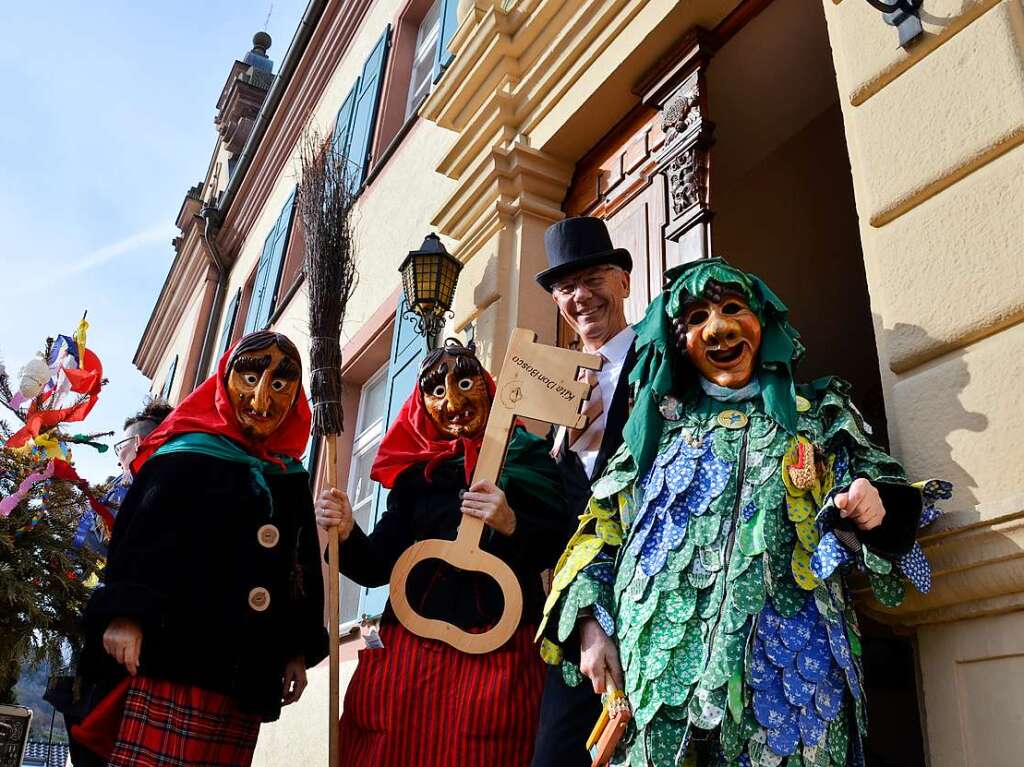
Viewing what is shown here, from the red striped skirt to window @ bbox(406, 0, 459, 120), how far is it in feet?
16.6

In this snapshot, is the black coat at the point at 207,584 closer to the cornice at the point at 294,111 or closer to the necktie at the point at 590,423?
the necktie at the point at 590,423

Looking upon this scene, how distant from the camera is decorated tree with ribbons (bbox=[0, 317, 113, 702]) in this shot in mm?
3043

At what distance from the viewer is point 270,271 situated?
1009 cm

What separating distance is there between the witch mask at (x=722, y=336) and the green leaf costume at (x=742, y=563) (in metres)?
0.03

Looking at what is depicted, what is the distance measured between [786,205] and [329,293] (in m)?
2.43

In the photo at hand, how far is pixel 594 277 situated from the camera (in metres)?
2.85

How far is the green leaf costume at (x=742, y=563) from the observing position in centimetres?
158

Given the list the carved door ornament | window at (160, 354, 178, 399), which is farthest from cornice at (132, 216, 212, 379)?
the carved door ornament

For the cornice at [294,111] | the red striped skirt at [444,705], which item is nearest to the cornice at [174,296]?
the cornice at [294,111]

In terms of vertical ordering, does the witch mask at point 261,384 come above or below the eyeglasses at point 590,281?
below

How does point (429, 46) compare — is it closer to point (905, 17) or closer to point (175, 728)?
point (905, 17)

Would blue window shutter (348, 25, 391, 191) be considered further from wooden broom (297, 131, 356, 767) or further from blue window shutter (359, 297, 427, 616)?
wooden broom (297, 131, 356, 767)

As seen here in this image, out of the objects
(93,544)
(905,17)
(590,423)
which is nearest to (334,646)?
(590,423)

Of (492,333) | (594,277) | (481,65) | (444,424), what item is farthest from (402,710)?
(481,65)
